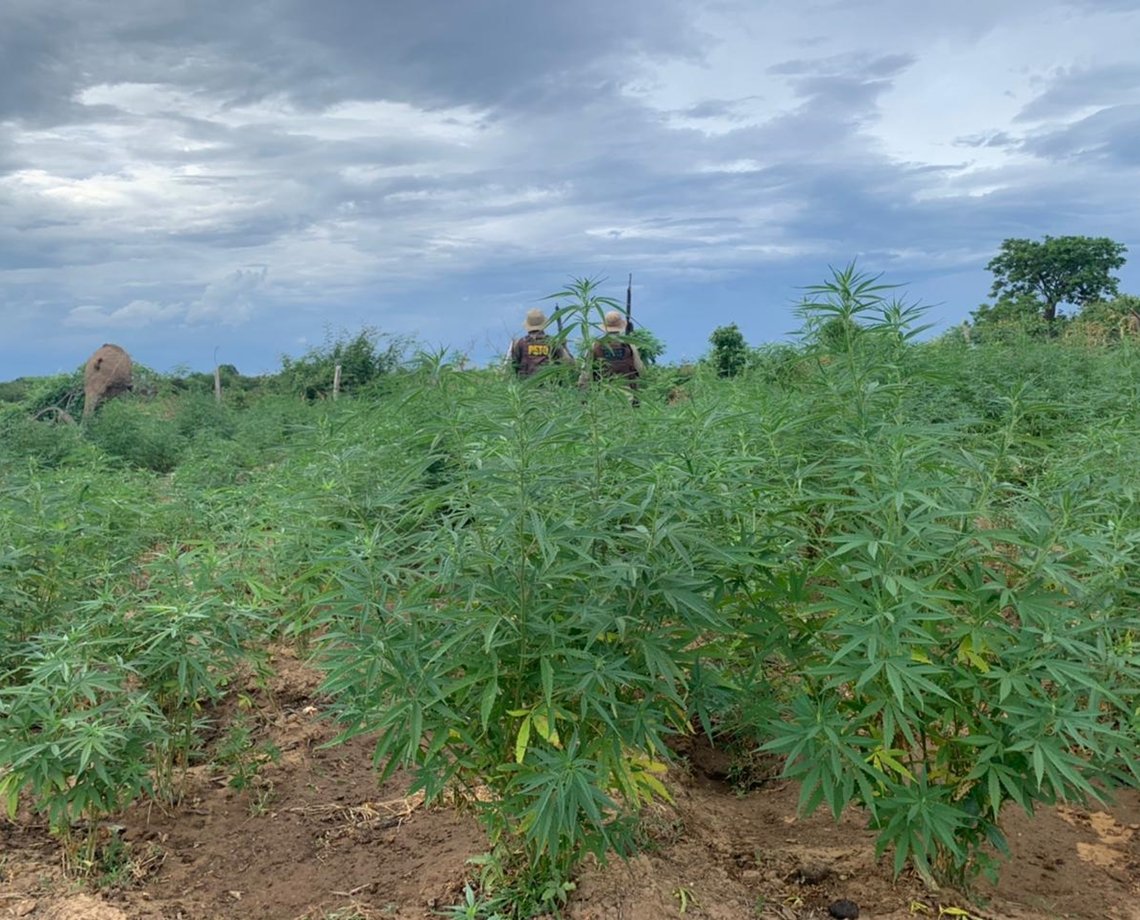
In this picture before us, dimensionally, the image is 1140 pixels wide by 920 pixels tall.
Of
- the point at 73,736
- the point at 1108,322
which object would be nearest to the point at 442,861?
the point at 73,736

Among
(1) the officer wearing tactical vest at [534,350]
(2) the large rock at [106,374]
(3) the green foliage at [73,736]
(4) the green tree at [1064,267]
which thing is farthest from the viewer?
(4) the green tree at [1064,267]

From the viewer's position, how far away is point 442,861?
307cm

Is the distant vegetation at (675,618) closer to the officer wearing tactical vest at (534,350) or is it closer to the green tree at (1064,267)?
the officer wearing tactical vest at (534,350)

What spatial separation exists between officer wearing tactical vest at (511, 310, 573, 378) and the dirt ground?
142 cm

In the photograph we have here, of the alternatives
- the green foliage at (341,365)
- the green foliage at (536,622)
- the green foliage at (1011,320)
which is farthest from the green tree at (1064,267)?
the green foliage at (536,622)

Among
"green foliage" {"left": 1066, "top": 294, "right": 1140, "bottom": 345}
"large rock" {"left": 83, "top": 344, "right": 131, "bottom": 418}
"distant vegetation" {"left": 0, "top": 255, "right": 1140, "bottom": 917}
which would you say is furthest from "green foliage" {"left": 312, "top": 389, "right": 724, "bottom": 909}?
"large rock" {"left": 83, "top": 344, "right": 131, "bottom": 418}

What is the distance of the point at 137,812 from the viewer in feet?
11.4

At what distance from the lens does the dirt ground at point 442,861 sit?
9.32ft

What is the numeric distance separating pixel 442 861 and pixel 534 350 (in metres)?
4.14

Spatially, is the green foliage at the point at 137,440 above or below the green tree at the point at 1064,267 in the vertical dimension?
below

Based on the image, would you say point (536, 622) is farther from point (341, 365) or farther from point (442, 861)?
point (341, 365)

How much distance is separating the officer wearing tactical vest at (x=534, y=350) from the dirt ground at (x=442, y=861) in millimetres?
Result: 1416

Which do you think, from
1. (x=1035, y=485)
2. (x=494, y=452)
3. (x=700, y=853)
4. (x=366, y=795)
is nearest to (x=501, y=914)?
(x=700, y=853)

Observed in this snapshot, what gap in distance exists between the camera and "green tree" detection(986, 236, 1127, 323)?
34.2 m
